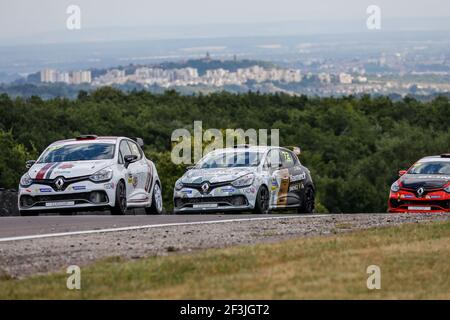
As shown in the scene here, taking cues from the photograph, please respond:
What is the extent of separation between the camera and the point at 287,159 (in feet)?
86.8

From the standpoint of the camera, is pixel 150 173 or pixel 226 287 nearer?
pixel 226 287

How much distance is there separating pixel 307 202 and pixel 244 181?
2.86m

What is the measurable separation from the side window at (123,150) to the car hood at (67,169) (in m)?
0.51

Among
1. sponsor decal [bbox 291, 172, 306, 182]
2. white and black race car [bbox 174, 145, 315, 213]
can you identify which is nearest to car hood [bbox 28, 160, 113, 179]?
white and black race car [bbox 174, 145, 315, 213]

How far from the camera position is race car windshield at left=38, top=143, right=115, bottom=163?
24.2 metres

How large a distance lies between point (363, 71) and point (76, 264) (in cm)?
15774

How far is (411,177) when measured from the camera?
27.5m

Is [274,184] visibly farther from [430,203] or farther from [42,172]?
[42,172]

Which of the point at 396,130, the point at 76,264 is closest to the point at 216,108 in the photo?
the point at 396,130

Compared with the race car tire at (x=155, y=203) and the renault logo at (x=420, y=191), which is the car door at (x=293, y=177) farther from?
the race car tire at (x=155, y=203)

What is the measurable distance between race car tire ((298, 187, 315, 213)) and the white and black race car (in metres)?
0.12

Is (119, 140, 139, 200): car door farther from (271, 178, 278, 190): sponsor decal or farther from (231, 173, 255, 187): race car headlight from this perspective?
(271, 178, 278, 190): sponsor decal

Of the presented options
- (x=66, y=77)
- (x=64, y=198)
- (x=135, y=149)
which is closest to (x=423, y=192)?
(x=135, y=149)

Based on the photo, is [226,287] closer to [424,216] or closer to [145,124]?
[424,216]
